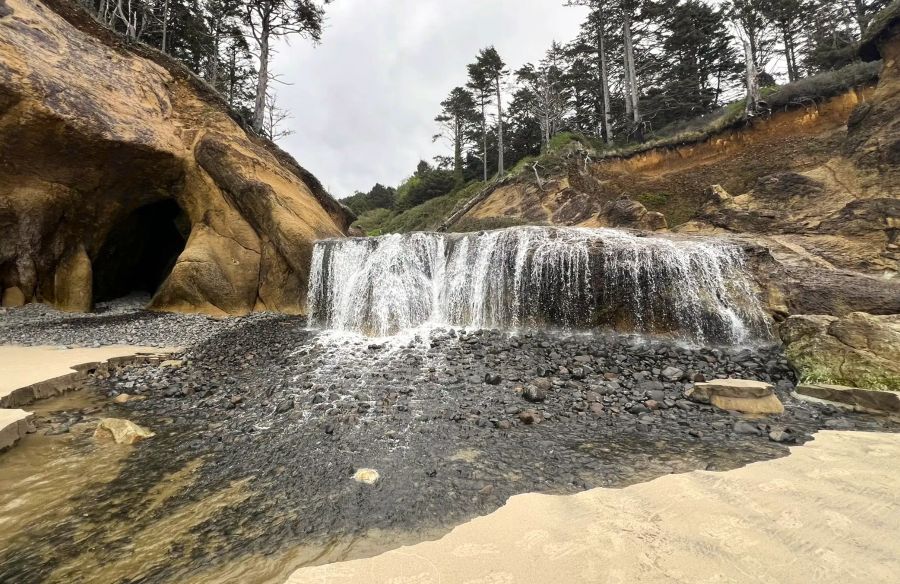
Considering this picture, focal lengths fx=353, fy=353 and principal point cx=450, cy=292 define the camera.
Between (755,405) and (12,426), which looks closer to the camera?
(12,426)

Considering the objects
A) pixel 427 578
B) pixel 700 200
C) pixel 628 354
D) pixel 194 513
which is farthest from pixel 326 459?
pixel 700 200

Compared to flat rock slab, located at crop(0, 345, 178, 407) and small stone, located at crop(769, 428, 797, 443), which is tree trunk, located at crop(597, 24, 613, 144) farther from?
flat rock slab, located at crop(0, 345, 178, 407)

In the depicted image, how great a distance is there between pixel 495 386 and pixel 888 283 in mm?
9156

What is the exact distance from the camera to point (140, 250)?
15.9 metres

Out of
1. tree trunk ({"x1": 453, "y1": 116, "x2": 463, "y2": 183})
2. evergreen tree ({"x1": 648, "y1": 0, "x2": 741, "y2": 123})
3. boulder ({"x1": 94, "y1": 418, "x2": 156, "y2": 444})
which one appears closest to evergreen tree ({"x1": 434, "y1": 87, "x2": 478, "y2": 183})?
tree trunk ({"x1": 453, "y1": 116, "x2": 463, "y2": 183})

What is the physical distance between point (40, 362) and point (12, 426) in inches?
162

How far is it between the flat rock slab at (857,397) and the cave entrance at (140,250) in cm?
2016

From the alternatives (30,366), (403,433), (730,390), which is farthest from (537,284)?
(30,366)

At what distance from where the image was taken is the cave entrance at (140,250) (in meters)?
14.1

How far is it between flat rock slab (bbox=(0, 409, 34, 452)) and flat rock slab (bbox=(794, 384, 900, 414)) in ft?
34.8

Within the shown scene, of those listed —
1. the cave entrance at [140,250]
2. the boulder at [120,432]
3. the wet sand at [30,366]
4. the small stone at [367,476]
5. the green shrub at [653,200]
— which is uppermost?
the green shrub at [653,200]

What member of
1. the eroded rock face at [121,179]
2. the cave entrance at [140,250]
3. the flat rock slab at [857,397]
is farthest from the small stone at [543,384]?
the cave entrance at [140,250]

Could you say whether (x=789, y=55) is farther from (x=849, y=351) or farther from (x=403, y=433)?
(x=403, y=433)

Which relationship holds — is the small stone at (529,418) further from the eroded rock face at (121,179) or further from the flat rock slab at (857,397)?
the eroded rock face at (121,179)
